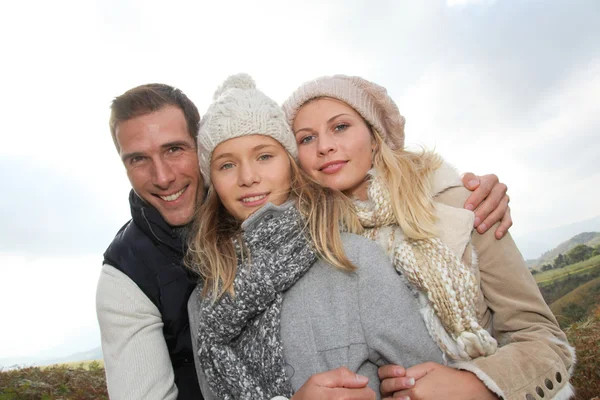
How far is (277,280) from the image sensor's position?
213cm

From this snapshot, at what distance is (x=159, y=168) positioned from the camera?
308cm

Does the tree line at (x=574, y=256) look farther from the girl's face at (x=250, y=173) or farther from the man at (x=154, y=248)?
the girl's face at (x=250, y=173)

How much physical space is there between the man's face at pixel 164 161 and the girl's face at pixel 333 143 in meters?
0.96

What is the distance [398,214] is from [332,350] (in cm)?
86

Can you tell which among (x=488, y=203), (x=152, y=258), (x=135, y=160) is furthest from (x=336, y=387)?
(x=135, y=160)

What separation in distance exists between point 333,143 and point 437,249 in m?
0.94

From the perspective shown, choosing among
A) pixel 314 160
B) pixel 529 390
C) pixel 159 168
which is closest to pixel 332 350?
pixel 529 390

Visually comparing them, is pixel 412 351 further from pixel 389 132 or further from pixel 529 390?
pixel 389 132

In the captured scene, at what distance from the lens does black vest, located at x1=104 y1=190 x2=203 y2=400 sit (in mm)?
2871

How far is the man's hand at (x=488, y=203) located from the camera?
95.7 inches

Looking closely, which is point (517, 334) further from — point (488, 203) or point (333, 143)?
point (333, 143)

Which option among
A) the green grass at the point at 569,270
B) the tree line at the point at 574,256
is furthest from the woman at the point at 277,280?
the tree line at the point at 574,256

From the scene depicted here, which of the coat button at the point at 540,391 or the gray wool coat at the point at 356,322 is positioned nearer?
the gray wool coat at the point at 356,322

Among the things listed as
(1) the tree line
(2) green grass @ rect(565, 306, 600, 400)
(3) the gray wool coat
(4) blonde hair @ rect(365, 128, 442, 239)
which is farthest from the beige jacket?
(1) the tree line
